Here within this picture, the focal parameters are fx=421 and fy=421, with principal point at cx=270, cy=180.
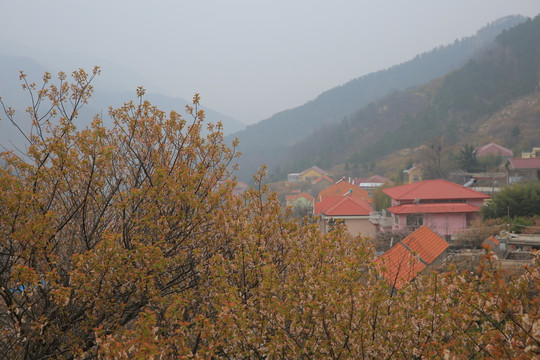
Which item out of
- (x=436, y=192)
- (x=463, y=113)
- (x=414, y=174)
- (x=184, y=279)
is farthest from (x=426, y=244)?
(x=463, y=113)

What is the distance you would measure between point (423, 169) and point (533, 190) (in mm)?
25546

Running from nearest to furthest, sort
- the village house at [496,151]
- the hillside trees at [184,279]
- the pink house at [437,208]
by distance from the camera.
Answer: the hillside trees at [184,279], the pink house at [437,208], the village house at [496,151]

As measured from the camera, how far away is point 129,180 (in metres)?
6.05

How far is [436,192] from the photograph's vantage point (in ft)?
94.3

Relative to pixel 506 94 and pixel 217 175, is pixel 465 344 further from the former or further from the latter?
pixel 506 94

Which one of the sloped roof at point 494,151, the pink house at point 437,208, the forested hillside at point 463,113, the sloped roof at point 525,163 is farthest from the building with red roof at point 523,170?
the forested hillside at point 463,113

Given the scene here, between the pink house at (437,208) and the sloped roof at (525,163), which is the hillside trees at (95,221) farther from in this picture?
the sloped roof at (525,163)

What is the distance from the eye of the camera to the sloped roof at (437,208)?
26.3m

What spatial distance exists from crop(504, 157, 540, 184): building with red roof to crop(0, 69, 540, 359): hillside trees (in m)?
36.9

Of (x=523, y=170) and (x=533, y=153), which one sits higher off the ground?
(x=523, y=170)

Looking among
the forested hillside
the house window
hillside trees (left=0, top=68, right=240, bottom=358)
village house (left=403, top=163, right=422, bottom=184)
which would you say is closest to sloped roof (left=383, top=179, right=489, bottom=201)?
the house window

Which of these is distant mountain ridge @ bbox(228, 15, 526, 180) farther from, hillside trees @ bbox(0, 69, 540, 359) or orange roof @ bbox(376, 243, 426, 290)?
hillside trees @ bbox(0, 69, 540, 359)

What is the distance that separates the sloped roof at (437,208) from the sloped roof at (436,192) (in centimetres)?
93

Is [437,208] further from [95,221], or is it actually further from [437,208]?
[95,221]
